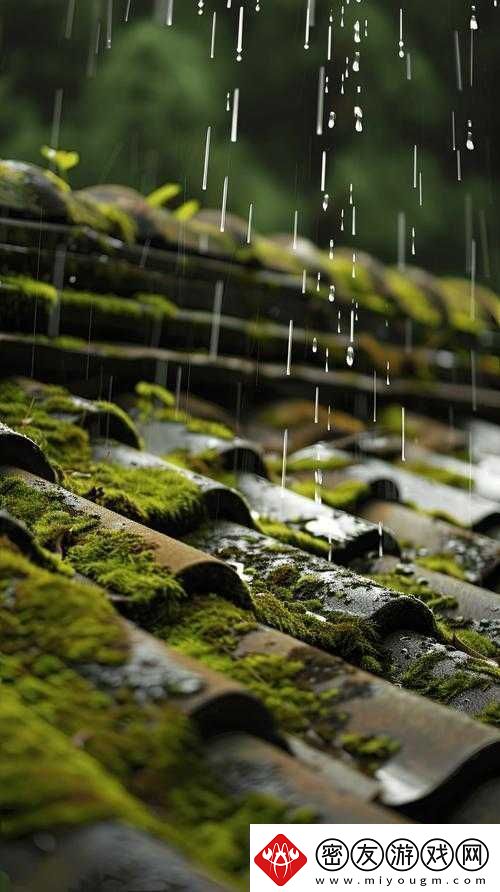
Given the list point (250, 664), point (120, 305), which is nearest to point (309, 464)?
point (120, 305)

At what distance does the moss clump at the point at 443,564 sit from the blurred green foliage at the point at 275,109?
886cm

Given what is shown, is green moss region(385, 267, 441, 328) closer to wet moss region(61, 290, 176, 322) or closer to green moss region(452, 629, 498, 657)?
wet moss region(61, 290, 176, 322)

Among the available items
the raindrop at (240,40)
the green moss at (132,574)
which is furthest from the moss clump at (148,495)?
the raindrop at (240,40)

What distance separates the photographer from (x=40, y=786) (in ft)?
3.98

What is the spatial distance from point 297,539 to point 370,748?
4.53 ft

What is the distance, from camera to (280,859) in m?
1.44

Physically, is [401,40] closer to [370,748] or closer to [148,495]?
[148,495]

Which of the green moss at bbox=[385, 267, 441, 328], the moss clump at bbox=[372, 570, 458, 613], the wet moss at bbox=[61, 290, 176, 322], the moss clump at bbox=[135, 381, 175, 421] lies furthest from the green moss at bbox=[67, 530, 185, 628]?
the green moss at bbox=[385, 267, 441, 328]

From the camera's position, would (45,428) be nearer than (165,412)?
Yes

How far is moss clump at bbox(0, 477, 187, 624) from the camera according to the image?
1961 millimetres

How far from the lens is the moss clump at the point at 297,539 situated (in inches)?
120

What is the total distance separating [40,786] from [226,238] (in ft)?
16.1

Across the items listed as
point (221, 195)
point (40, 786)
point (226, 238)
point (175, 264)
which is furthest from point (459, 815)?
point (221, 195)

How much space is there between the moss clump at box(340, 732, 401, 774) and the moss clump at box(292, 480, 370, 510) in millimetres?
2137
